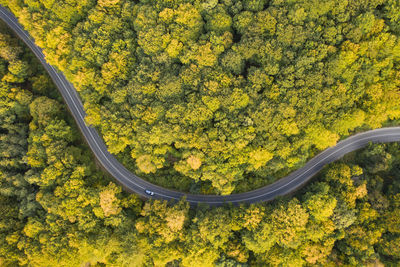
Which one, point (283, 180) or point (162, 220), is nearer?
point (162, 220)

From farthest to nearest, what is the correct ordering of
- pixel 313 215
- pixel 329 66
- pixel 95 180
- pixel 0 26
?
pixel 0 26 → pixel 95 180 → pixel 313 215 → pixel 329 66

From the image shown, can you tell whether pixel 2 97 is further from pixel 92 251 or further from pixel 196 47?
pixel 196 47

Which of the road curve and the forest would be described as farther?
the road curve

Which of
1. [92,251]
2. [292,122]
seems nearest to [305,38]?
[292,122]

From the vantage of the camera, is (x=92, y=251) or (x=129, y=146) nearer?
(x=92, y=251)

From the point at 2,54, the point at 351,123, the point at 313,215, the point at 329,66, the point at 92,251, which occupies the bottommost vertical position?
the point at 92,251

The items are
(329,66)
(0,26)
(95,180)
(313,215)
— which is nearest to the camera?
(329,66)

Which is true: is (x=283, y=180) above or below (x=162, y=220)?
above

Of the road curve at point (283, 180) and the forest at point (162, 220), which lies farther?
the road curve at point (283, 180)
